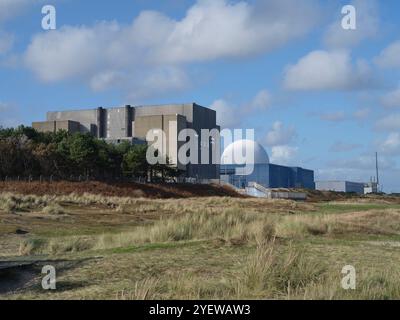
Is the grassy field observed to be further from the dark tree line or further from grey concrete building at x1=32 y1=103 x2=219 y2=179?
grey concrete building at x1=32 y1=103 x2=219 y2=179

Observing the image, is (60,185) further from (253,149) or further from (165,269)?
(253,149)

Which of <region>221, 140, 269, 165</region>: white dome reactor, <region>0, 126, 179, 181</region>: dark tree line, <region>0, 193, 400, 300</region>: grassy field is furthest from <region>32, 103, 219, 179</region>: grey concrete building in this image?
<region>0, 193, 400, 300</region>: grassy field

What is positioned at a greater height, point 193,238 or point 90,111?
point 90,111

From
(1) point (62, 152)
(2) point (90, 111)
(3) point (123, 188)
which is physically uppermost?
(2) point (90, 111)

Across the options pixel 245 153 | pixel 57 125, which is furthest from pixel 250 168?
pixel 57 125

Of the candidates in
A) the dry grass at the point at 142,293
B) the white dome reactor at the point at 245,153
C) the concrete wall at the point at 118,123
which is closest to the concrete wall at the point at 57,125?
the concrete wall at the point at 118,123

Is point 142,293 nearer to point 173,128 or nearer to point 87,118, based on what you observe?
point 173,128

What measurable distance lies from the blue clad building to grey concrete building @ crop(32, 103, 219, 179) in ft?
20.1

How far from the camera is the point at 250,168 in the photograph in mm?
152500

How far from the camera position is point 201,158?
13812 cm

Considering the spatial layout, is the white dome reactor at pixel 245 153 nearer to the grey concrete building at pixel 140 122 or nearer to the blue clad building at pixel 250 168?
the blue clad building at pixel 250 168

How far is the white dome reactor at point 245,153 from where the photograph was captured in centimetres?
14400
